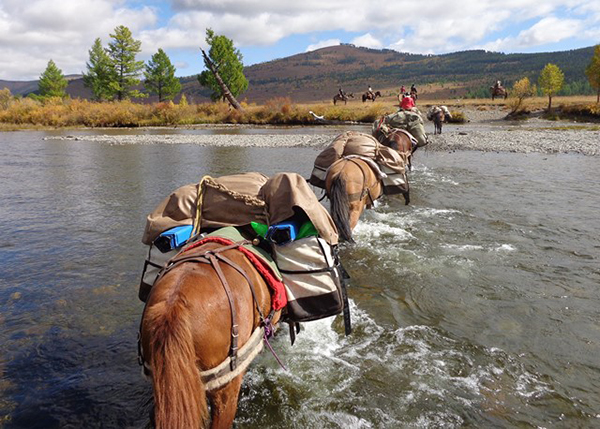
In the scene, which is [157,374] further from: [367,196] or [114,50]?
[114,50]

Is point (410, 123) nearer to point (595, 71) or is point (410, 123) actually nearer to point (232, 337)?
point (232, 337)

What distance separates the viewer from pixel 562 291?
16.1 ft

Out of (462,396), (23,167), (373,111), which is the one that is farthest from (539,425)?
(373,111)

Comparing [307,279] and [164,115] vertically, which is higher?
[164,115]

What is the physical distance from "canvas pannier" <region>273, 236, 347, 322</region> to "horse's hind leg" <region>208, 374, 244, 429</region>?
2.65 ft

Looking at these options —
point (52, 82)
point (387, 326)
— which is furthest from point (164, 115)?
point (387, 326)

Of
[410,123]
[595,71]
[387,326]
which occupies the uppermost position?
[595,71]

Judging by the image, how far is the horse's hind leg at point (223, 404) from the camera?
2.23 m

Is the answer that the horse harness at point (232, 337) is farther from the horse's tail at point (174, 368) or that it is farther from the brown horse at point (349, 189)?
the brown horse at point (349, 189)

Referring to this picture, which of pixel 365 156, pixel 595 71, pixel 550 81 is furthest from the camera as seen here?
pixel 550 81

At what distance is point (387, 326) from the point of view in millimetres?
4273

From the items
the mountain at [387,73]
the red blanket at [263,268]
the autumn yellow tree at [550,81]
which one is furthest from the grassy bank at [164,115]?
the mountain at [387,73]

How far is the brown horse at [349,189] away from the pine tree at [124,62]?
5002 centimetres

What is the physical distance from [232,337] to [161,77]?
57.7m
